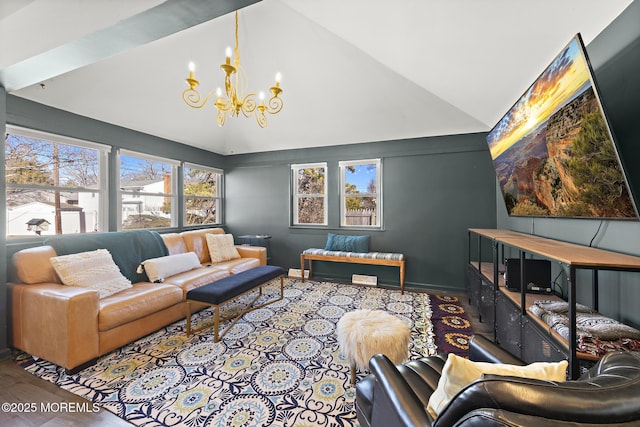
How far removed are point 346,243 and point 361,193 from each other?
0.97 m

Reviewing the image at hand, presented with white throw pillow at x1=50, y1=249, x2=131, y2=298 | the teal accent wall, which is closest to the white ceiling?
the teal accent wall

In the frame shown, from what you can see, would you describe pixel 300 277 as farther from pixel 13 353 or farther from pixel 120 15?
pixel 120 15

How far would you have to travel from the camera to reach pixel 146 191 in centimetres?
396

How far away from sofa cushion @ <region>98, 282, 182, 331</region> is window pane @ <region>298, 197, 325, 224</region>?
105 inches

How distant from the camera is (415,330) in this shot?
2.65 m

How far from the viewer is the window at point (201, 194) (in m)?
4.66

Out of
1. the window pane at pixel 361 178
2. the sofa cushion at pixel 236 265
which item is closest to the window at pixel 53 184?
the sofa cushion at pixel 236 265

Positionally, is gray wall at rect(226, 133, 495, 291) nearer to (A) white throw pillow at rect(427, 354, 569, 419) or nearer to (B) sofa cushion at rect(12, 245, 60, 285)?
(B) sofa cushion at rect(12, 245, 60, 285)

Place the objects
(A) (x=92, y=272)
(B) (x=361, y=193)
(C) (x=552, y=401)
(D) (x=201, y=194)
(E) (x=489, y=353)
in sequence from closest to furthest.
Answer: (C) (x=552, y=401) → (E) (x=489, y=353) → (A) (x=92, y=272) → (B) (x=361, y=193) → (D) (x=201, y=194)

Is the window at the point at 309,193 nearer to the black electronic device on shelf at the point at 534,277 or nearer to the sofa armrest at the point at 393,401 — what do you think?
the black electronic device on shelf at the point at 534,277

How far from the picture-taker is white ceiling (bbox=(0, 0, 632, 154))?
1590mm

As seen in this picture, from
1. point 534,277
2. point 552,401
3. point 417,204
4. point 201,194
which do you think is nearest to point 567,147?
point 534,277

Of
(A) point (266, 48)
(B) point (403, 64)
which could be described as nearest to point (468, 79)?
(B) point (403, 64)

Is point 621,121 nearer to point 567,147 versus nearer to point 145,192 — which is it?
point 567,147
